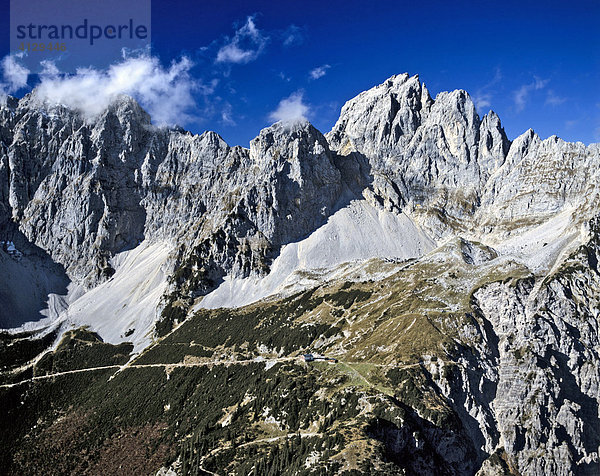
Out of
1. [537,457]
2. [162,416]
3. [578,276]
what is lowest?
[537,457]

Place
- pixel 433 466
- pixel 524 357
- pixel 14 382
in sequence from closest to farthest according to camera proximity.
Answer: pixel 433 466 → pixel 524 357 → pixel 14 382

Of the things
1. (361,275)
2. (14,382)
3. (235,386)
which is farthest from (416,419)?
(14,382)

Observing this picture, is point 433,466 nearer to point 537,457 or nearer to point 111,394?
point 537,457

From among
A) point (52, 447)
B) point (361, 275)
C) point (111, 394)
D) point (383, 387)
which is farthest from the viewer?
point (361, 275)

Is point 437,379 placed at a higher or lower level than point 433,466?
higher

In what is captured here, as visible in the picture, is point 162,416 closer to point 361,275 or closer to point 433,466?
point 433,466

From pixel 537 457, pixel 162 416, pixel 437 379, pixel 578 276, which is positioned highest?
pixel 578 276

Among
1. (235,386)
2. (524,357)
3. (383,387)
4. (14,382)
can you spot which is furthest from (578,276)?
(14,382)

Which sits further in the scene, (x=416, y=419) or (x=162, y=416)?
(x=162, y=416)


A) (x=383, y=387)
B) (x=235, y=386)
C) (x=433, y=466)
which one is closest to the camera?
(x=433, y=466)

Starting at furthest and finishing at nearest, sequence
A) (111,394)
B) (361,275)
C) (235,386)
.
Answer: (361,275) < (111,394) < (235,386)
